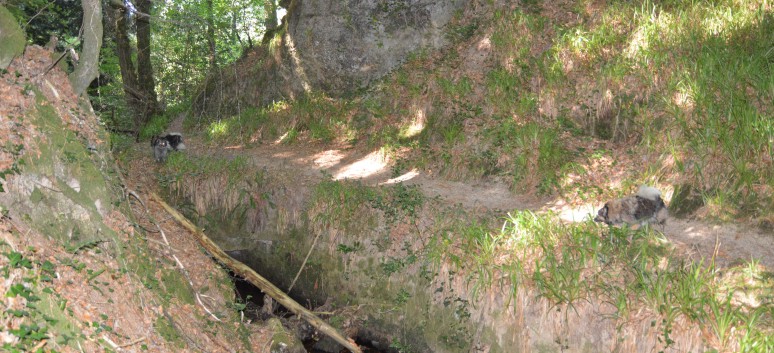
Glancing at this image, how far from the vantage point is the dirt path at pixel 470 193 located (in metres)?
6.12

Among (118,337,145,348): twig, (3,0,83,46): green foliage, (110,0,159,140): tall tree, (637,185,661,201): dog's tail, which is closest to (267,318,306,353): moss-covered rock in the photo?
(118,337,145,348): twig

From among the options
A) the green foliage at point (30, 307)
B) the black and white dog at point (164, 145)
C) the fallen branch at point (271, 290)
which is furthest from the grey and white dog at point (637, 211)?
the black and white dog at point (164, 145)

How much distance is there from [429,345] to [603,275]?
2.48 metres

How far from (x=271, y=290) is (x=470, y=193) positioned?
3.87 metres

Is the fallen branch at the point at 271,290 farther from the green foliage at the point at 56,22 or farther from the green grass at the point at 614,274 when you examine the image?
the green foliage at the point at 56,22

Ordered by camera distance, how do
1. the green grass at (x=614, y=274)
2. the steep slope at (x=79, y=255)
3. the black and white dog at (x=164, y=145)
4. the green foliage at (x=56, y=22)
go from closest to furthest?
the steep slope at (x=79, y=255) → the green grass at (x=614, y=274) → the black and white dog at (x=164, y=145) → the green foliage at (x=56, y=22)

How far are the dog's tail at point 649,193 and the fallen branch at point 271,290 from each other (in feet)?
14.4

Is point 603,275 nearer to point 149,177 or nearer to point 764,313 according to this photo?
point 764,313

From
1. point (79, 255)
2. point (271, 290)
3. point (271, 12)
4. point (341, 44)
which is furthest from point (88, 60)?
point (271, 12)

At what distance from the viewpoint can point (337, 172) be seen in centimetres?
1055

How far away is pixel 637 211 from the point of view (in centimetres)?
665

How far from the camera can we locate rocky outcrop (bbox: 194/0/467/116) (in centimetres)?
1380

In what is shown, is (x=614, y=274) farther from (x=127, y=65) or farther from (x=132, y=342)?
(x=127, y=65)

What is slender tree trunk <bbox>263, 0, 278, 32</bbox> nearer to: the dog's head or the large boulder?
the large boulder
